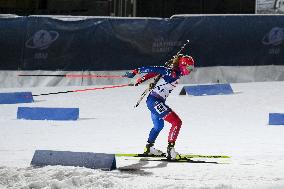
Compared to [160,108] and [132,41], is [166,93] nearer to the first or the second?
[160,108]

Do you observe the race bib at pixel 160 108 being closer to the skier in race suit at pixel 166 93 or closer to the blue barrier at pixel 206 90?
the skier in race suit at pixel 166 93

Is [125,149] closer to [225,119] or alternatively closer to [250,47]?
[225,119]

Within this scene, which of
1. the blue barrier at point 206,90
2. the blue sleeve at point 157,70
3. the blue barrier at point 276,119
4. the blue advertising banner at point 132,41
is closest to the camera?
the blue sleeve at point 157,70

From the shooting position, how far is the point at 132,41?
20.6m

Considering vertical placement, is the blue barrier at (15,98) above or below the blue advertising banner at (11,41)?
below

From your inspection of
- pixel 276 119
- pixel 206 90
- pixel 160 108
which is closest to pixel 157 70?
pixel 160 108

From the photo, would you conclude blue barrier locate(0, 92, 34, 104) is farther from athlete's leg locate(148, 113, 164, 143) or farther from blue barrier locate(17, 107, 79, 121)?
athlete's leg locate(148, 113, 164, 143)

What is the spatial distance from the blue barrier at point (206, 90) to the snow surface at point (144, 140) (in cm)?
30

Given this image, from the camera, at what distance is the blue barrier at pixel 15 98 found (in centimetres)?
1688

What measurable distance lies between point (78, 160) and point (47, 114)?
4.95 meters

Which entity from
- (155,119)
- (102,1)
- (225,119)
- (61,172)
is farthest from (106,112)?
(102,1)

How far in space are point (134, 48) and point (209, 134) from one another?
8.13 m

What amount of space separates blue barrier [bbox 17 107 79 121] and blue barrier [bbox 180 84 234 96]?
4.74 metres

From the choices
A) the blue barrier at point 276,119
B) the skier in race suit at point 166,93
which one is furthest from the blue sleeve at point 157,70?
the blue barrier at point 276,119
